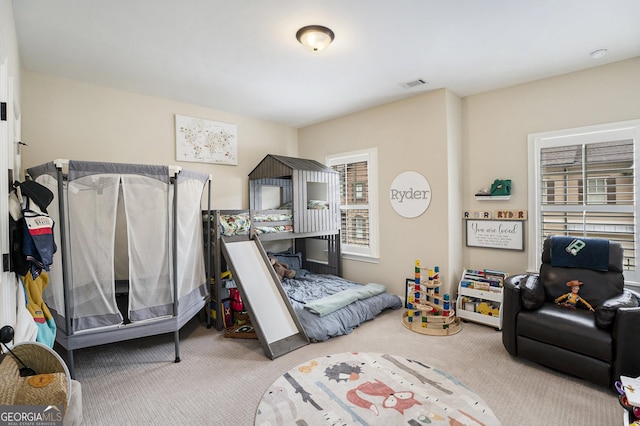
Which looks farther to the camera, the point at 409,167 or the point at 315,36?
the point at 409,167

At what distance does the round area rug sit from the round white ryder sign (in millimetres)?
1882

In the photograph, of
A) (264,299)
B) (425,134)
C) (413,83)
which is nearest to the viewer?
(264,299)

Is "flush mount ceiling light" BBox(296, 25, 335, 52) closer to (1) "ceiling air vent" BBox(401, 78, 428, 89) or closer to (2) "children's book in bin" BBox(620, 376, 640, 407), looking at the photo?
(1) "ceiling air vent" BBox(401, 78, 428, 89)

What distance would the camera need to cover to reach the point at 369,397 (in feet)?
7.29

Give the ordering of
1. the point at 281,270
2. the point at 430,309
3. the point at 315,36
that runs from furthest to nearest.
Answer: the point at 281,270
the point at 430,309
the point at 315,36

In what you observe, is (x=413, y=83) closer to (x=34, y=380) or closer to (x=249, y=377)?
(x=249, y=377)

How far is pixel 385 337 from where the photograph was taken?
10.5 feet

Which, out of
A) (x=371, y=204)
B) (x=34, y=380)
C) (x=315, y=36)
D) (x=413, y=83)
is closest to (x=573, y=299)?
(x=371, y=204)

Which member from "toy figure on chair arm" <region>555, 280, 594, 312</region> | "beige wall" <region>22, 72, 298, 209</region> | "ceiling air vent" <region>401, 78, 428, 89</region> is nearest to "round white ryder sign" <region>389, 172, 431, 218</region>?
"ceiling air vent" <region>401, 78, 428, 89</region>

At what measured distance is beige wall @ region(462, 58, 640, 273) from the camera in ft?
9.86

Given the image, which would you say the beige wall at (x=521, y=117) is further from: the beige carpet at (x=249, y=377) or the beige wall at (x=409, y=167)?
the beige carpet at (x=249, y=377)

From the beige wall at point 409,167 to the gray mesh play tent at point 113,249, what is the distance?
8.17 ft

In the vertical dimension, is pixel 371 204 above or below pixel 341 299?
above

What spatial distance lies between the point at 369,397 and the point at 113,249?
2293 mm
